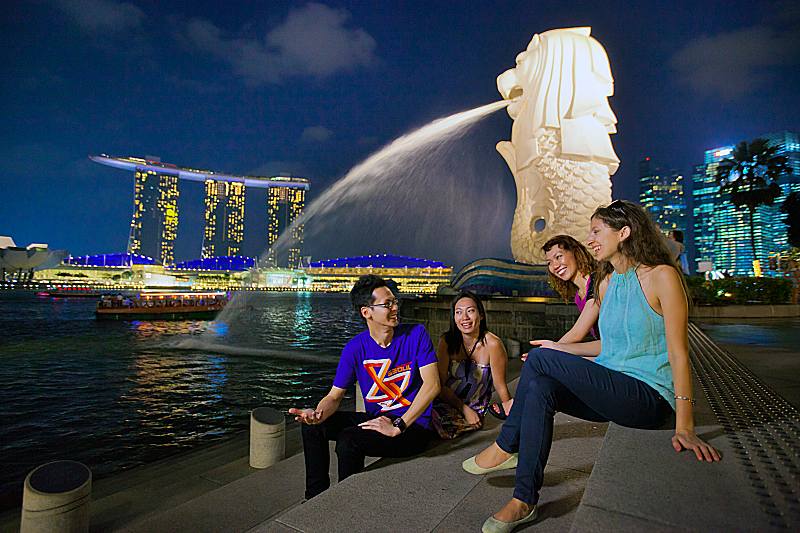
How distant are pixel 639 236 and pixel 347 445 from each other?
1871 millimetres

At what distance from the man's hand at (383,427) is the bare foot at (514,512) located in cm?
79

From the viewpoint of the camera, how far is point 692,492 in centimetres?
156

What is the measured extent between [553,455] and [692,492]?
1.08 m

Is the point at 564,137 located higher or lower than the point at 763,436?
higher

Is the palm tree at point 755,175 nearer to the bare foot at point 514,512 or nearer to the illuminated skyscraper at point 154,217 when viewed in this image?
the bare foot at point 514,512


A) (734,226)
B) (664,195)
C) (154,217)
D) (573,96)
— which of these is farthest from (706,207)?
(154,217)

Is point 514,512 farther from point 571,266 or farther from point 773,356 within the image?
point 773,356

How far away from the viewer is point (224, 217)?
177 meters

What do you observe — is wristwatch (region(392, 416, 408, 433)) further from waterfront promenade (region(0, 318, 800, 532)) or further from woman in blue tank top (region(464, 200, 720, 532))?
woman in blue tank top (region(464, 200, 720, 532))

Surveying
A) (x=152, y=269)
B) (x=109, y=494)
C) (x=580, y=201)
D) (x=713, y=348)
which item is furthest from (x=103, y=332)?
(x=152, y=269)

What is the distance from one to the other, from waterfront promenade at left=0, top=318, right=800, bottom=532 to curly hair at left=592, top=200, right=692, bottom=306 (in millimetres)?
740

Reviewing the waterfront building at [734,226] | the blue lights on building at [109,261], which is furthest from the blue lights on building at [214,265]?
the waterfront building at [734,226]

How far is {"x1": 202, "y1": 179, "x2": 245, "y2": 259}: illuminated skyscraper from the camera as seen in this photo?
17350 cm

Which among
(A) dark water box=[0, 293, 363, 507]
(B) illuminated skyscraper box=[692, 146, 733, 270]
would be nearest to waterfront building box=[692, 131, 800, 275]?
(B) illuminated skyscraper box=[692, 146, 733, 270]
